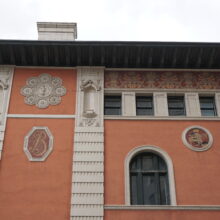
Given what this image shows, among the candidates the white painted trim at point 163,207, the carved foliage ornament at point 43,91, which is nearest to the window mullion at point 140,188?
the white painted trim at point 163,207

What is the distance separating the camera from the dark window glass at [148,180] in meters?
13.5

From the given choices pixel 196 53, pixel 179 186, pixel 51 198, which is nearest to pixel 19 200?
pixel 51 198

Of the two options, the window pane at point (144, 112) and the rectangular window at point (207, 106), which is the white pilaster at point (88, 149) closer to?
the window pane at point (144, 112)

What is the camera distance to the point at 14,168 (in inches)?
544

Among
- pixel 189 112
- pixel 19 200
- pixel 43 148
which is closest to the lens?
pixel 19 200

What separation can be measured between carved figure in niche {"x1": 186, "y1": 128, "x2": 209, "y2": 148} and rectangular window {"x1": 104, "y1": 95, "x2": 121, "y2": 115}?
3.10 m

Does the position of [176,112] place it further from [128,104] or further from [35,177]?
[35,177]

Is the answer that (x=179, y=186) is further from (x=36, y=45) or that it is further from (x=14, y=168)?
(x=36, y=45)

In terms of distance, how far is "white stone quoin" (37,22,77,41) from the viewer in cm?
1975

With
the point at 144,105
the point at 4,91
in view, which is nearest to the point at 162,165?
the point at 144,105

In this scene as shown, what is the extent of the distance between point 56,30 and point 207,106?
357 inches

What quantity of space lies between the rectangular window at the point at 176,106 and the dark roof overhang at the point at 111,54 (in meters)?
1.50

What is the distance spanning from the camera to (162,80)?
16453mm

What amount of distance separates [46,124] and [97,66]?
3.59 metres
